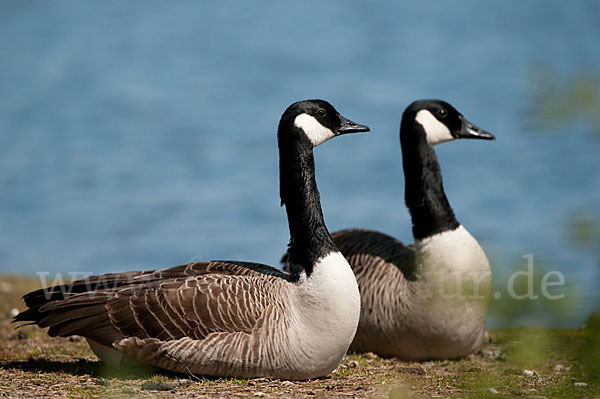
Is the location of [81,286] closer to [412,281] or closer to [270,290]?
[270,290]

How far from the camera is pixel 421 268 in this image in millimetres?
7770

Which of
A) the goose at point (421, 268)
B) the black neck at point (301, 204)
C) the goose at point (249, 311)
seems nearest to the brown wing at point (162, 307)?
the goose at point (249, 311)

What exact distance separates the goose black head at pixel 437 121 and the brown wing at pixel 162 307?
2890 millimetres

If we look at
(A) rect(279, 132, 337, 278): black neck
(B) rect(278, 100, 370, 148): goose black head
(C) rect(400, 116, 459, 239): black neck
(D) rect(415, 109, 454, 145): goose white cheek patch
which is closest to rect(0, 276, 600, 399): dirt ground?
(A) rect(279, 132, 337, 278): black neck

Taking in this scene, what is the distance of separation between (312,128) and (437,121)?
7.91 ft

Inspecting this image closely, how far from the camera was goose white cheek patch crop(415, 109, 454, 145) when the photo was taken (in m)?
8.28

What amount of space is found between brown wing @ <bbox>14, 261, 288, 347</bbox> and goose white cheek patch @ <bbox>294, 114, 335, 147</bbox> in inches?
53.6

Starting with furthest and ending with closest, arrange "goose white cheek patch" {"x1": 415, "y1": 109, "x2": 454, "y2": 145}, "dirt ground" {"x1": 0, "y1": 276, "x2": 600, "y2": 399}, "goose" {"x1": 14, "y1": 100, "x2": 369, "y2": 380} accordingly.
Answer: "goose white cheek patch" {"x1": 415, "y1": 109, "x2": 454, "y2": 145} < "goose" {"x1": 14, "y1": 100, "x2": 369, "y2": 380} < "dirt ground" {"x1": 0, "y1": 276, "x2": 600, "y2": 399}

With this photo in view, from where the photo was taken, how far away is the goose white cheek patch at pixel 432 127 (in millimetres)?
8281

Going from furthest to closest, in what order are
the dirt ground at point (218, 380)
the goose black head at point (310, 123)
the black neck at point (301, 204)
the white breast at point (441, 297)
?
the white breast at point (441, 297)
the goose black head at point (310, 123)
the black neck at point (301, 204)
the dirt ground at point (218, 380)

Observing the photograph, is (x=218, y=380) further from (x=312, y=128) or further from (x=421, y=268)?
(x=421, y=268)

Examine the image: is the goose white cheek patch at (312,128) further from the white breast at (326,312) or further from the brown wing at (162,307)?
the brown wing at (162,307)

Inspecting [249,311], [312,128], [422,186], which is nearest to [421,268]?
[422,186]

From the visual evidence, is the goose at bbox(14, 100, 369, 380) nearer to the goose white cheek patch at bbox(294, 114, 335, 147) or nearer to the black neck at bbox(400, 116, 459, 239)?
the goose white cheek patch at bbox(294, 114, 335, 147)
